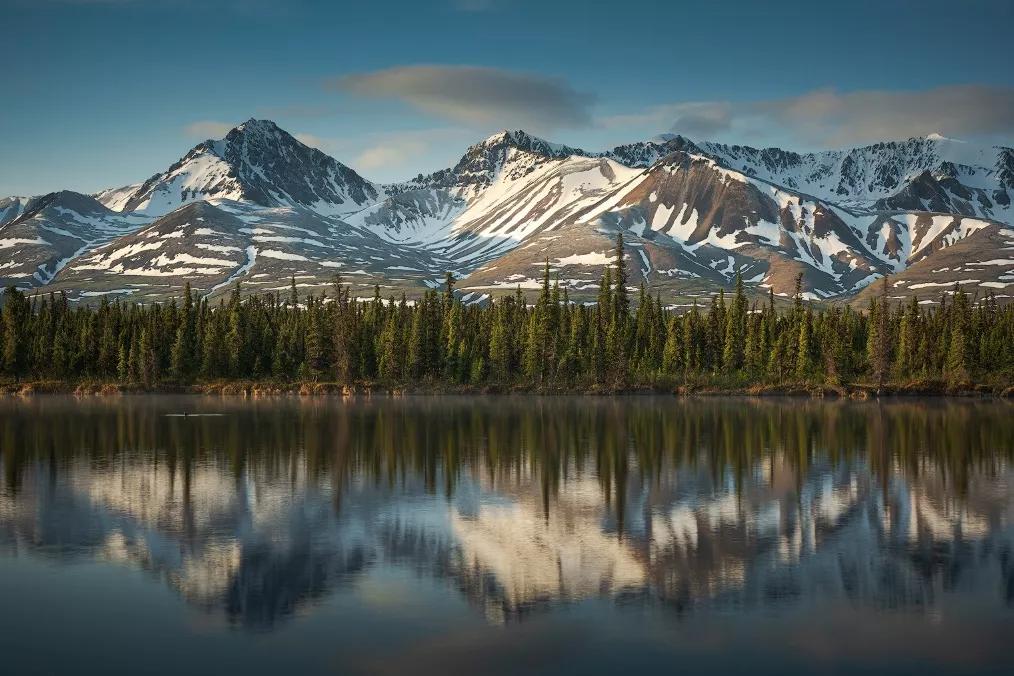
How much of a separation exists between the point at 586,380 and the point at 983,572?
340ft

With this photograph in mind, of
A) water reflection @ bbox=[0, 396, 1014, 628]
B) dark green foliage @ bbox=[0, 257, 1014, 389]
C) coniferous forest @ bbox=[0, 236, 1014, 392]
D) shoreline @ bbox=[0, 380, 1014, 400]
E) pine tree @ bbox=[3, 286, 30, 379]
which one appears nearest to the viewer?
water reflection @ bbox=[0, 396, 1014, 628]

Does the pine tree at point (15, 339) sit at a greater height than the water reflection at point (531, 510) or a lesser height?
greater

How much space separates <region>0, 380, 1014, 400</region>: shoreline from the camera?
12200cm

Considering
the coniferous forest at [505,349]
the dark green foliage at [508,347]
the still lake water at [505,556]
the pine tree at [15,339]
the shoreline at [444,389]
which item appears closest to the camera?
the still lake water at [505,556]

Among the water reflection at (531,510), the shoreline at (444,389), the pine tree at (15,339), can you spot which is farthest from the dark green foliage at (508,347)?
the water reflection at (531,510)

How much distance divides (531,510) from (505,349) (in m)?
94.4

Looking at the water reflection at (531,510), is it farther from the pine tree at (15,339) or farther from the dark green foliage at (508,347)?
the pine tree at (15,339)

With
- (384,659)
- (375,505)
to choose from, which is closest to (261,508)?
(375,505)

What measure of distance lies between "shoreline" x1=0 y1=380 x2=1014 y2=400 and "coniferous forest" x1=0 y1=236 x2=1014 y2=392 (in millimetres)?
691

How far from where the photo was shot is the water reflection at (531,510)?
27.8m

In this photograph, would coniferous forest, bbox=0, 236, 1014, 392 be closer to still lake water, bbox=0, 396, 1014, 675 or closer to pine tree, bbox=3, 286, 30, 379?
pine tree, bbox=3, 286, 30, 379

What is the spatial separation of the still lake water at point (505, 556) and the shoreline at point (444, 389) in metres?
60.9

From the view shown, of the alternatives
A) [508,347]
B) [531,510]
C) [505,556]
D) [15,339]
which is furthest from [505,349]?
[505,556]

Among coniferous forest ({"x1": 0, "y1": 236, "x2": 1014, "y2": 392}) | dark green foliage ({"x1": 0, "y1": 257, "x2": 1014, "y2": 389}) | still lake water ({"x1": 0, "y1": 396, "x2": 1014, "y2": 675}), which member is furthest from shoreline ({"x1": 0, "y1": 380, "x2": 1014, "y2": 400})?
still lake water ({"x1": 0, "y1": 396, "x2": 1014, "y2": 675})
